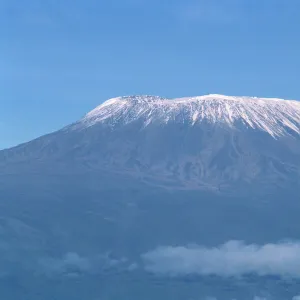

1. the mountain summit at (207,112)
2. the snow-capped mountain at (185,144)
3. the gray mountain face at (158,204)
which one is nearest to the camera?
the gray mountain face at (158,204)

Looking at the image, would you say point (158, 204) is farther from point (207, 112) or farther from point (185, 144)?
point (207, 112)

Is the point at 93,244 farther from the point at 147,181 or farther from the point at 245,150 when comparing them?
the point at 245,150

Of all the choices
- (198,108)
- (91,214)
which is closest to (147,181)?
(91,214)

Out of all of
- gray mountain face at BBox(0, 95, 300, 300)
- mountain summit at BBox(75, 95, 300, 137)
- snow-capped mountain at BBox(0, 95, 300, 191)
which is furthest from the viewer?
mountain summit at BBox(75, 95, 300, 137)

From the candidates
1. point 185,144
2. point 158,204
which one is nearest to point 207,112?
point 185,144

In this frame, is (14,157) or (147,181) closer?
(147,181)
